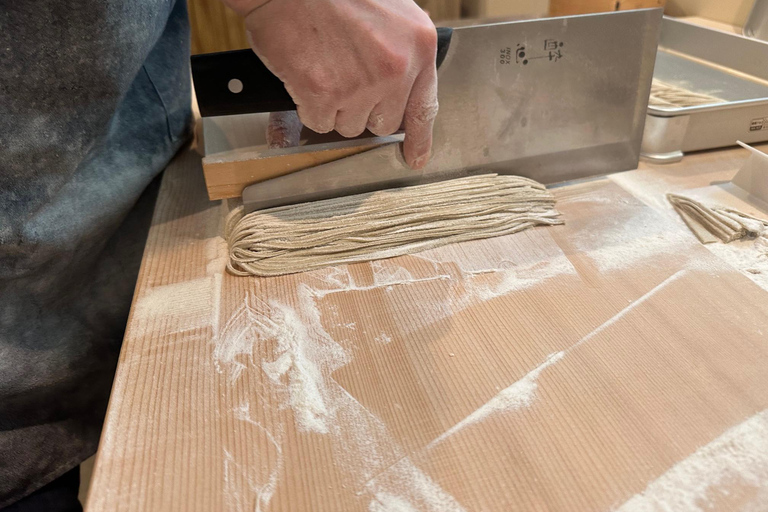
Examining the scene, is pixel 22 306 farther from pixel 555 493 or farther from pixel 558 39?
pixel 558 39

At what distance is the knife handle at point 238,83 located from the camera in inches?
31.3

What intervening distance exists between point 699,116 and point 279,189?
3.16ft

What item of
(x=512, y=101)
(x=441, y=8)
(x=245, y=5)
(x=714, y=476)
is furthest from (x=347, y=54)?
(x=441, y=8)

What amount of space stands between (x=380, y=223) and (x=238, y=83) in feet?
1.07

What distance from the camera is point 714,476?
0.54 meters

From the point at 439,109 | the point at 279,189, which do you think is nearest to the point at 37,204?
the point at 279,189

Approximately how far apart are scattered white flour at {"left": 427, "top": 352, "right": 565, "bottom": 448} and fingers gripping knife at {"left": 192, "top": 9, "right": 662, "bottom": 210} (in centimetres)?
45

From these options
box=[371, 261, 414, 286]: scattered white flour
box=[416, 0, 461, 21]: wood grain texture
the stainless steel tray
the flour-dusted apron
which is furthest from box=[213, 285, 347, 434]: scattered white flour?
box=[416, 0, 461, 21]: wood grain texture

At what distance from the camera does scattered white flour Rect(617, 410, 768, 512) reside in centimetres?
51

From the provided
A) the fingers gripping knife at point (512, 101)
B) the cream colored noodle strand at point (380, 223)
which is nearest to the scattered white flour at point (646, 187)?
the fingers gripping knife at point (512, 101)

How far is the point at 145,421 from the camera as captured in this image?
1.96 feet

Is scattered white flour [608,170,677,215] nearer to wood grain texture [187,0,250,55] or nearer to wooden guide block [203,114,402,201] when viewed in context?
wooden guide block [203,114,402,201]

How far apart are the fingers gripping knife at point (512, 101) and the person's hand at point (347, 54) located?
79 mm

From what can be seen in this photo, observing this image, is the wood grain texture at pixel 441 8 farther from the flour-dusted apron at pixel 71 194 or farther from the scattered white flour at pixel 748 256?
the scattered white flour at pixel 748 256
